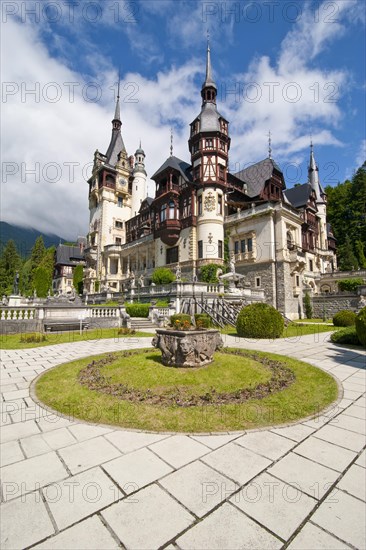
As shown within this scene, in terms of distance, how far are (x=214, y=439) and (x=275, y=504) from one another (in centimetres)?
138

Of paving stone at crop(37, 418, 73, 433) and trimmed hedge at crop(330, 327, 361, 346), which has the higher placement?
trimmed hedge at crop(330, 327, 361, 346)

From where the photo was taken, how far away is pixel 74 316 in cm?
1852

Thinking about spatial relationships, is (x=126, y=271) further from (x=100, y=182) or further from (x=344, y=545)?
(x=344, y=545)

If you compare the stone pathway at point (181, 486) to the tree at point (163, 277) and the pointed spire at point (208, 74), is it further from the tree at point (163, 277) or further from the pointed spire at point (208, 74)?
the pointed spire at point (208, 74)

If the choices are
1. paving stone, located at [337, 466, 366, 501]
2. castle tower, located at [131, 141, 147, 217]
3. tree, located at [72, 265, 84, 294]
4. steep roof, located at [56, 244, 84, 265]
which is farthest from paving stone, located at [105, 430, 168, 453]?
steep roof, located at [56, 244, 84, 265]

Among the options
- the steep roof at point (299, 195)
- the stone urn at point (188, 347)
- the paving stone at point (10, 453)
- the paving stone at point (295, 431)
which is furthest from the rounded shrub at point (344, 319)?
the steep roof at point (299, 195)

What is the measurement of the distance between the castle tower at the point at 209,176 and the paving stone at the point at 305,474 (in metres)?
29.8

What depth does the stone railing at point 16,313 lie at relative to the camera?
16219 millimetres

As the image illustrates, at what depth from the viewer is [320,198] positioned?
4875 centimetres

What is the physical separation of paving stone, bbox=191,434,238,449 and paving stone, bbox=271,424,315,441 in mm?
778

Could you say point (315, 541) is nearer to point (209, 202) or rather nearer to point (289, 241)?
point (289, 241)

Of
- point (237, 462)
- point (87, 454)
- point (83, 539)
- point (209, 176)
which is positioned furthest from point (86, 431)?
point (209, 176)

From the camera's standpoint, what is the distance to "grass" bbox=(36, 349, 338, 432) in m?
4.54

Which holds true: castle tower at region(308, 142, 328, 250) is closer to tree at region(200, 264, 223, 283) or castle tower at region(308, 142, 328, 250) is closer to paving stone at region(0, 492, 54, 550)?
tree at region(200, 264, 223, 283)
